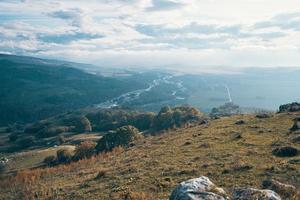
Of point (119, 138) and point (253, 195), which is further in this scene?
point (119, 138)

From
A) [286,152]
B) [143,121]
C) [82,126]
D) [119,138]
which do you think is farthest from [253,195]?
[82,126]

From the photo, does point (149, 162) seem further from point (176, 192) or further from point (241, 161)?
point (176, 192)

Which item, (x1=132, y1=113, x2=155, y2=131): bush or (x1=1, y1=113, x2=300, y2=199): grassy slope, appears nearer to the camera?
(x1=1, y1=113, x2=300, y2=199): grassy slope

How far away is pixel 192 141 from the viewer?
45250 mm

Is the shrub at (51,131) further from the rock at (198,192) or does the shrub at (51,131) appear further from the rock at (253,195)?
the rock at (253,195)

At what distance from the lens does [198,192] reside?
16156 millimetres

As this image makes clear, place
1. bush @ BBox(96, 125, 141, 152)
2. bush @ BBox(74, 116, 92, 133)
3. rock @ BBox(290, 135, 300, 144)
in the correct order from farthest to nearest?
1. bush @ BBox(74, 116, 92, 133)
2. bush @ BBox(96, 125, 141, 152)
3. rock @ BBox(290, 135, 300, 144)

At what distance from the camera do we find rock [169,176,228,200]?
15883 millimetres

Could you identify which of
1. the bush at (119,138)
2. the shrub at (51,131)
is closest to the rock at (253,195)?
the bush at (119,138)

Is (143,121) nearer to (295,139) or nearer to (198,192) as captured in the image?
(295,139)

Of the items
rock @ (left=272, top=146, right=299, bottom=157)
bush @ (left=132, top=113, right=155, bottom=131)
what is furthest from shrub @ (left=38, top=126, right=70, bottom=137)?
rock @ (left=272, top=146, right=299, bottom=157)

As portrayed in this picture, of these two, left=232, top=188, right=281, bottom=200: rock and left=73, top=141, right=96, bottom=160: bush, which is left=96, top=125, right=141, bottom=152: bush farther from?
left=232, top=188, right=281, bottom=200: rock

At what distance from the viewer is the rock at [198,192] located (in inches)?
625

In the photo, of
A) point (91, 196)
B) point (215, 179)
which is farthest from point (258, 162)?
point (91, 196)
